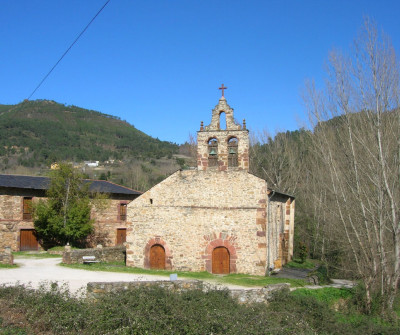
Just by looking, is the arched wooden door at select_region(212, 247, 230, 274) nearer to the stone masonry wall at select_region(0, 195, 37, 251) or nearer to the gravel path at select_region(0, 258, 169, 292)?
the gravel path at select_region(0, 258, 169, 292)

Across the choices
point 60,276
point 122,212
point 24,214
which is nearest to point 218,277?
point 60,276

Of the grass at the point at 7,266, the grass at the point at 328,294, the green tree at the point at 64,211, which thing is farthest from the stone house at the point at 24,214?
the grass at the point at 328,294

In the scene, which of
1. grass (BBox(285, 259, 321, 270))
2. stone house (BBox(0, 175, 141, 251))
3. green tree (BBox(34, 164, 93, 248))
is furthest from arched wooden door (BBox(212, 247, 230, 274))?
stone house (BBox(0, 175, 141, 251))

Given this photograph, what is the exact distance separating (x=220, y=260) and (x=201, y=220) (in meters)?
2.04

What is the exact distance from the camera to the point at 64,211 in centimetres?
2516

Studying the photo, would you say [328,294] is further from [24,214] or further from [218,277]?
[24,214]

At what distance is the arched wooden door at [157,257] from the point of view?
19016 mm

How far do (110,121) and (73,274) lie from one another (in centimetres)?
10720

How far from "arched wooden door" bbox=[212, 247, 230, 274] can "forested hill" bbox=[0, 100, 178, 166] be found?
58899 mm

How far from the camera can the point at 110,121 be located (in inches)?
4700

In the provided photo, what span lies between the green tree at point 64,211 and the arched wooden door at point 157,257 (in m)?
7.80

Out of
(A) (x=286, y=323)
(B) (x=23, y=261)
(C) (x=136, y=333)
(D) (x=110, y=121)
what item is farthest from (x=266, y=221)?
(D) (x=110, y=121)

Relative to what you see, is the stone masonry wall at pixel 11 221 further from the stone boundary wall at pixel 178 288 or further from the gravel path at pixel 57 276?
the stone boundary wall at pixel 178 288

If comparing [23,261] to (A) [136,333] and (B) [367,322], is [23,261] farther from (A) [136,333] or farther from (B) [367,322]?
(B) [367,322]
